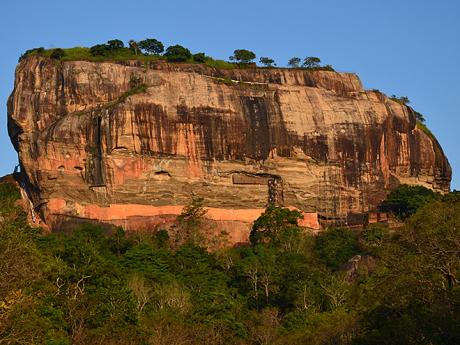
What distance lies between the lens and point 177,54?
77125 millimetres

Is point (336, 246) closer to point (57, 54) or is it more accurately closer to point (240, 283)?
point (240, 283)

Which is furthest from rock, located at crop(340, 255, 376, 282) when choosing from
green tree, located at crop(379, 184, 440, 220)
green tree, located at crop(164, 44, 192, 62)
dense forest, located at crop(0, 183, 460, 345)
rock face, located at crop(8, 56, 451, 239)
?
green tree, located at crop(164, 44, 192, 62)

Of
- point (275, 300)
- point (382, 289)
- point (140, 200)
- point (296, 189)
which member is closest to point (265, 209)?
point (296, 189)

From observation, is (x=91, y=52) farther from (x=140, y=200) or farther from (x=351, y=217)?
(x=351, y=217)

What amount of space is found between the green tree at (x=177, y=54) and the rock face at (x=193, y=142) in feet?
4.55

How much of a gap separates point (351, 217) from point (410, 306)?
3722 centimetres

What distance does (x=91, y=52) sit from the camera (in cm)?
7656

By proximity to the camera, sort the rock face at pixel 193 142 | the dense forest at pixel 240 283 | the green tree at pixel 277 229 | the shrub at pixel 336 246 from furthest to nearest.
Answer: the rock face at pixel 193 142 < the green tree at pixel 277 229 < the shrub at pixel 336 246 < the dense forest at pixel 240 283

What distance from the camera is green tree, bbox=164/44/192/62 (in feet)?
251

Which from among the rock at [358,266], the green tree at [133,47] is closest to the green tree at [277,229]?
the rock at [358,266]

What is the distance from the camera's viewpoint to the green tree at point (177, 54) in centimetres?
7650

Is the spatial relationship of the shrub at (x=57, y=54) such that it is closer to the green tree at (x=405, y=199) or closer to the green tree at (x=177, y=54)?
the green tree at (x=177, y=54)

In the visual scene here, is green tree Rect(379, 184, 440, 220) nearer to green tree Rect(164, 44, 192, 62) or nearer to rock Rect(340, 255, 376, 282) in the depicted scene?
rock Rect(340, 255, 376, 282)

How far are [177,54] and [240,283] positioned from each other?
19397 mm
